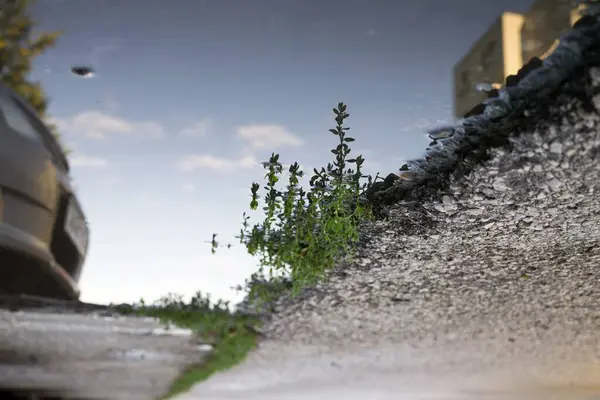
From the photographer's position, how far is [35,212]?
338 centimetres

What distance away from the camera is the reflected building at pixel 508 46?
289 centimetres

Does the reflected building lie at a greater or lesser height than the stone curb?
greater

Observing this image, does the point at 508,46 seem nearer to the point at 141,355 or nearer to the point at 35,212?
the point at 35,212

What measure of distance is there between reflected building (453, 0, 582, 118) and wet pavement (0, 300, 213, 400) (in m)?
2.51

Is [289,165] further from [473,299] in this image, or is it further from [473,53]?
[473,299]

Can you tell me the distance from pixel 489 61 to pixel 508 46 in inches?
15.8

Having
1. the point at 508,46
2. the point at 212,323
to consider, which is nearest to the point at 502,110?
the point at 508,46

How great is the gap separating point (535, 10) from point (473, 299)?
6.80ft

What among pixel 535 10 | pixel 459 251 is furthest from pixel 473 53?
pixel 459 251

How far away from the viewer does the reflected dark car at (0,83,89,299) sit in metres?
3.25

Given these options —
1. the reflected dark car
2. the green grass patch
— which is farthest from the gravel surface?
the reflected dark car

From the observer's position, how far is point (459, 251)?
4.10 m

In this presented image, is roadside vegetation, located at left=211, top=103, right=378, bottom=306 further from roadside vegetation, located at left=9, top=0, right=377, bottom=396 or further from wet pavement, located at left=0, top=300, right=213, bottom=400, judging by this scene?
wet pavement, located at left=0, top=300, right=213, bottom=400

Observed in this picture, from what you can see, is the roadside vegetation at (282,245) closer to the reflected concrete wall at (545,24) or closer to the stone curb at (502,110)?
the stone curb at (502,110)
